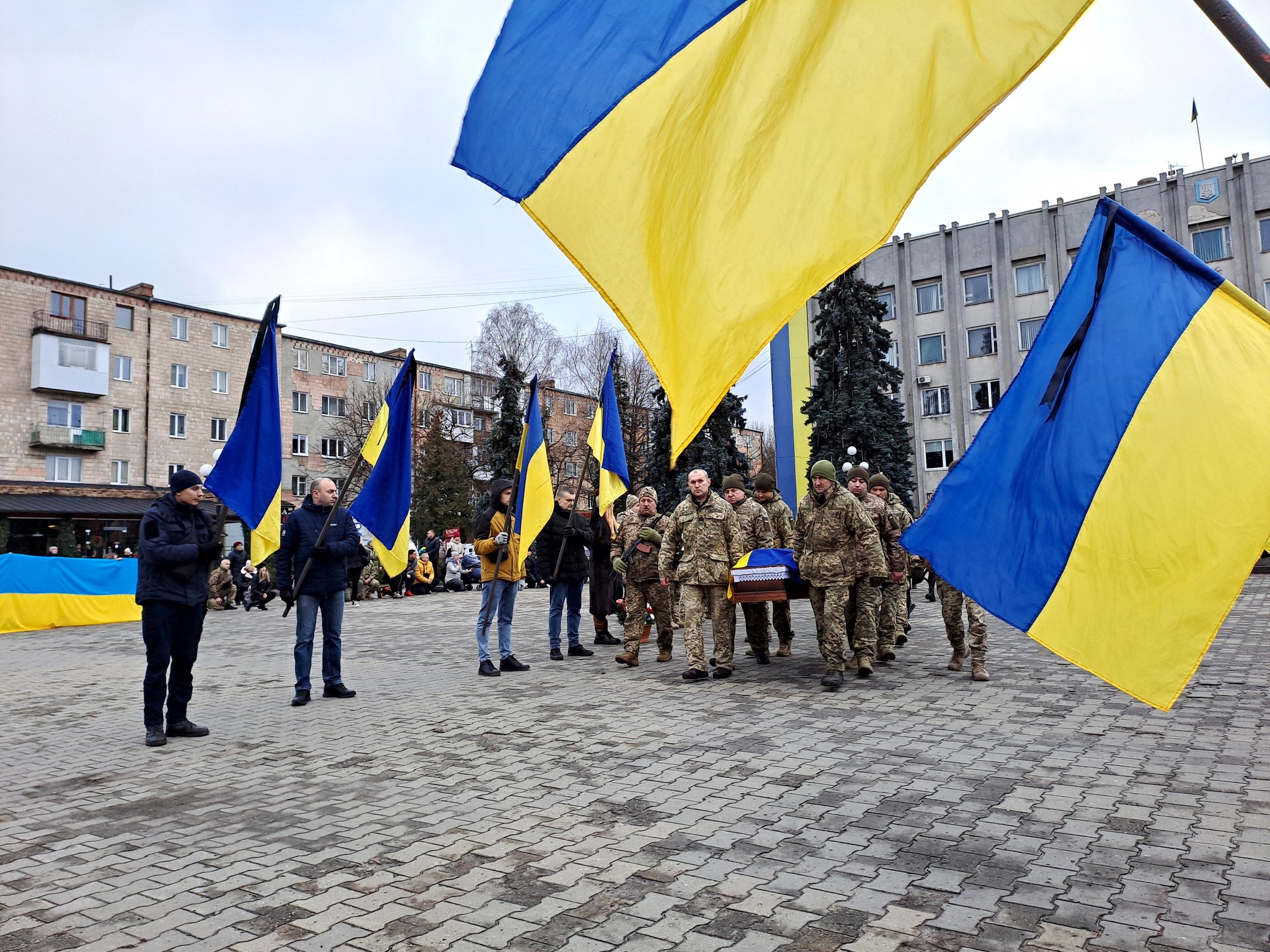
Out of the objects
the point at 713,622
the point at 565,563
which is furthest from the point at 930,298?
the point at 713,622

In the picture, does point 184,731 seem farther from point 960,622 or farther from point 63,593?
point 63,593

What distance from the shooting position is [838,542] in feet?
30.4

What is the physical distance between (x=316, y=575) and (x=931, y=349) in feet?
144

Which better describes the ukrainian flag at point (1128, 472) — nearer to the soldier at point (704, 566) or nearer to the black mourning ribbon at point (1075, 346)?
the black mourning ribbon at point (1075, 346)

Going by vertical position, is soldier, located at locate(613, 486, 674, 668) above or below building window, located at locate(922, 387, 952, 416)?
below

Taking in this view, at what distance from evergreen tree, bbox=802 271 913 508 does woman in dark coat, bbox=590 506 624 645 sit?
19.0 m

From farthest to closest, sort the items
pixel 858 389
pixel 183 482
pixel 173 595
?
pixel 858 389 → pixel 183 482 → pixel 173 595

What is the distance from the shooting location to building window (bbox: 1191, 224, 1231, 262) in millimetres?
40469

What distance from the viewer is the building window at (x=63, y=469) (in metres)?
46.0

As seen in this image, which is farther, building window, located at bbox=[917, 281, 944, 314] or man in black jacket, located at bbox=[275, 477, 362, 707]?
building window, located at bbox=[917, 281, 944, 314]

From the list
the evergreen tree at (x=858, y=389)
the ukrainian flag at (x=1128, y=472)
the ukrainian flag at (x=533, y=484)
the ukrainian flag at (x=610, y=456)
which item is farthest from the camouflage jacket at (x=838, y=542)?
the evergreen tree at (x=858, y=389)

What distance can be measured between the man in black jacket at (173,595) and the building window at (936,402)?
44.5m

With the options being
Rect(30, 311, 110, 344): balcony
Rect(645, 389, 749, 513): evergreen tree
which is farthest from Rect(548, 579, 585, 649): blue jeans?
Rect(30, 311, 110, 344): balcony

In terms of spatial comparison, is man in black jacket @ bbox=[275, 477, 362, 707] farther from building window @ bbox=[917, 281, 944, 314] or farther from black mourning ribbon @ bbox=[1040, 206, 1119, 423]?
building window @ bbox=[917, 281, 944, 314]
